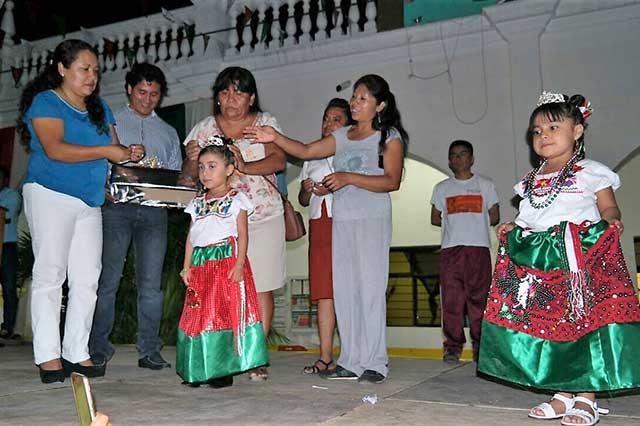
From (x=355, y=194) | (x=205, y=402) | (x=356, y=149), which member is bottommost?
(x=205, y=402)

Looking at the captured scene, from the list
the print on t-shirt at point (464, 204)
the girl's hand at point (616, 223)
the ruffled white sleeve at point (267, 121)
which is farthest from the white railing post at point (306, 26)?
the girl's hand at point (616, 223)

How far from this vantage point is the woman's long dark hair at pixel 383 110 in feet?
9.12

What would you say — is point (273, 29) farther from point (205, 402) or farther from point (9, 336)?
point (205, 402)

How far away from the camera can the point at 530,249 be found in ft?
7.07

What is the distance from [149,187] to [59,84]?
554mm

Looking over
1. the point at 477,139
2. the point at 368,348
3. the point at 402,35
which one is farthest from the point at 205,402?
the point at 402,35

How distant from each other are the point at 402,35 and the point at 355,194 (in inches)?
140

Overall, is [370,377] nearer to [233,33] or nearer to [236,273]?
[236,273]

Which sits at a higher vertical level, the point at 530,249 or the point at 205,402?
the point at 530,249

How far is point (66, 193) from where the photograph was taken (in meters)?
2.61

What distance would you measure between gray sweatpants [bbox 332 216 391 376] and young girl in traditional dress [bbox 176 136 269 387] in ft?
1.20

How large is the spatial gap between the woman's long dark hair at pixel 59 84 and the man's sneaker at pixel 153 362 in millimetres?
1090

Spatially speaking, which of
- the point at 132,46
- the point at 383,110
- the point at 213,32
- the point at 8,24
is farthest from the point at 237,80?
the point at 8,24

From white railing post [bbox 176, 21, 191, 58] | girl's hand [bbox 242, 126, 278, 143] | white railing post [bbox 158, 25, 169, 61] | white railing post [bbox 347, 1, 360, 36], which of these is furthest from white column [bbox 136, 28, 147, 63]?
girl's hand [bbox 242, 126, 278, 143]
